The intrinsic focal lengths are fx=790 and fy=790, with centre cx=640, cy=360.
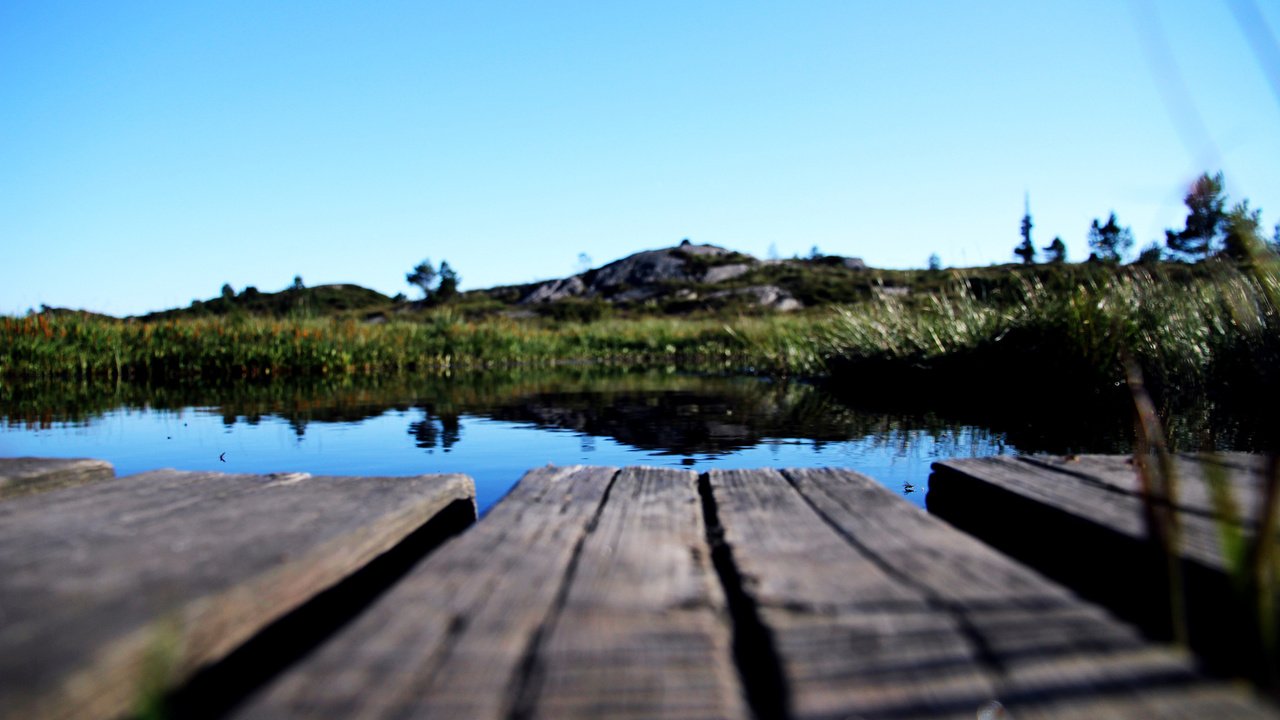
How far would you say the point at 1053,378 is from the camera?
7.63 m

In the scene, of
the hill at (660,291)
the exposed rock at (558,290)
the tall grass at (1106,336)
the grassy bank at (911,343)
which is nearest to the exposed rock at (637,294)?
the hill at (660,291)

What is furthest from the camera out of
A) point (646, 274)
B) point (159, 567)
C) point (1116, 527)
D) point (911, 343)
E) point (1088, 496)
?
point (646, 274)

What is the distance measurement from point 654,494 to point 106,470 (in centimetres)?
193

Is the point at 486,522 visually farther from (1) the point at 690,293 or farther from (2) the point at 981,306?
(1) the point at 690,293

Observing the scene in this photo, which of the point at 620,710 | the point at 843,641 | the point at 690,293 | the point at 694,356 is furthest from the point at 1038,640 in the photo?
the point at 690,293

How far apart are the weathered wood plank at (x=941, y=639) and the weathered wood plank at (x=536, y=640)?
116 millimetres

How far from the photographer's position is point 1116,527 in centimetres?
166

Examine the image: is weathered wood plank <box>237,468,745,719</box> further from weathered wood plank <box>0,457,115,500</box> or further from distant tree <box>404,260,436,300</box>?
distant tree <box>404,260,436,300</box>

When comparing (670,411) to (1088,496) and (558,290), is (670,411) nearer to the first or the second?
(1088,496)

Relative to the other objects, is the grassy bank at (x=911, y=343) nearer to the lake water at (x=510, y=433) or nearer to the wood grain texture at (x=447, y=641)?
the wood grain texture at (x=447, y=641)

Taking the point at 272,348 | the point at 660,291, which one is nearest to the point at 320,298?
the point at 660,291

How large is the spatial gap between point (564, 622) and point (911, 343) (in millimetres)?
9751

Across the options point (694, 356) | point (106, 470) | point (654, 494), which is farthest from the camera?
point (694, 356)

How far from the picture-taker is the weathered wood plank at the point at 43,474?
93.6 inches
